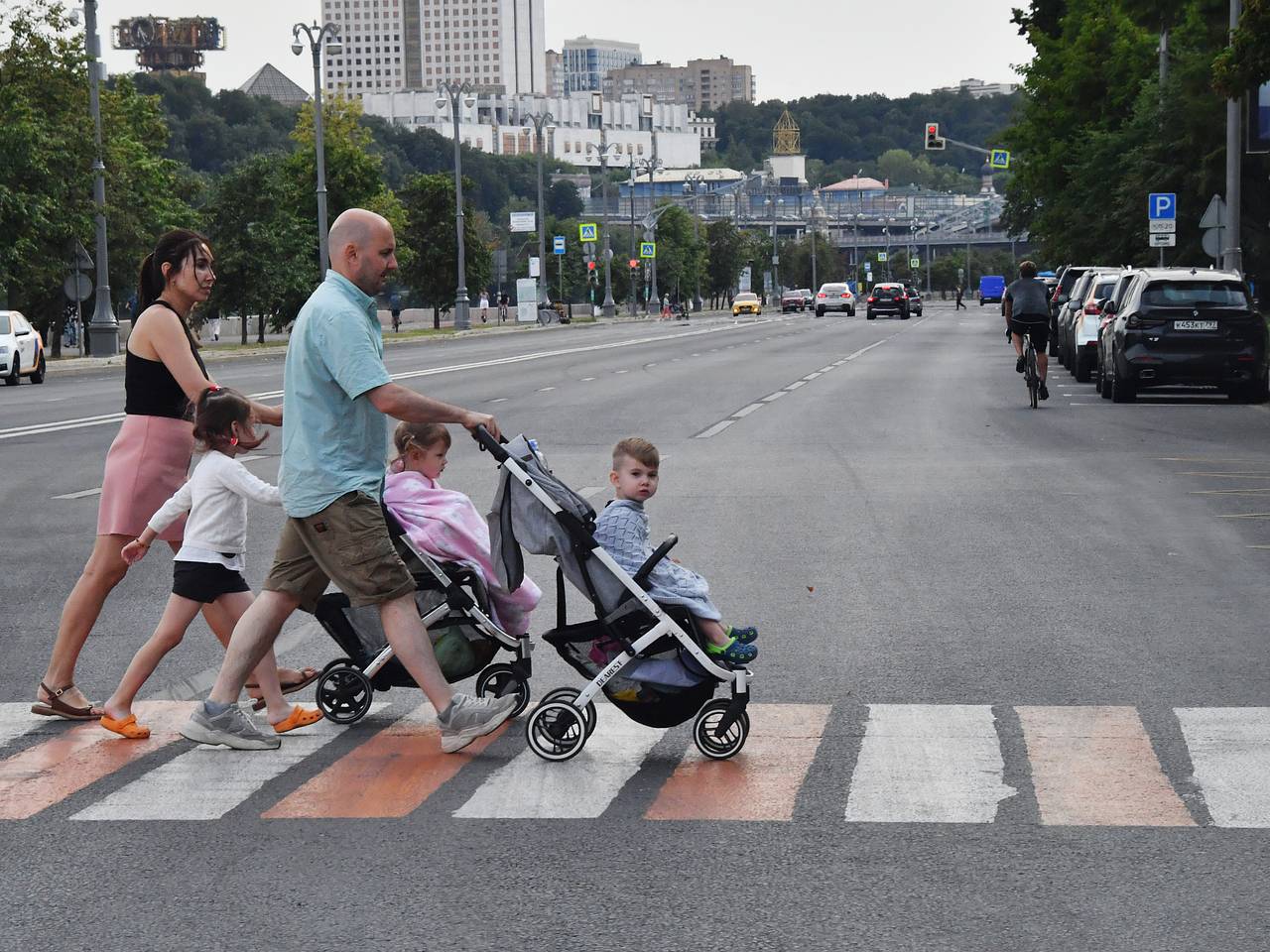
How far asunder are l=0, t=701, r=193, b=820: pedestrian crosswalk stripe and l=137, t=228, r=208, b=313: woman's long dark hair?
156cm

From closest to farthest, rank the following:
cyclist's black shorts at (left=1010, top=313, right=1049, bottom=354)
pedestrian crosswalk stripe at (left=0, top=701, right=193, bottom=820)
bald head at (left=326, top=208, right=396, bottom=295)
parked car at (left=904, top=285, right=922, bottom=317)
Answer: pedestrian crosswalk stripe at (left=0, top=701, right=193, bottom=820)
bald head at (left=326, top=208, right=396, bottom=295)
cyclist's black shorts at (left=1010, top=313, right=1049, bottom=354)
parked car at (left=904, top=285, right=922, bottom=317)

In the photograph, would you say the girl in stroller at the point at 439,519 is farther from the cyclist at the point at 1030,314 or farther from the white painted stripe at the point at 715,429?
the cyclist at the point at 1030,314

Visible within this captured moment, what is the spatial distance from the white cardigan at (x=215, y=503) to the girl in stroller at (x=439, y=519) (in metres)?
0.46

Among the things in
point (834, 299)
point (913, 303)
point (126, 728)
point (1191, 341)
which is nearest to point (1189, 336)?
point (1191, 341)

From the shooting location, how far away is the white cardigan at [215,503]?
23.6 ft

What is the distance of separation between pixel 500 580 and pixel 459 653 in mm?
509

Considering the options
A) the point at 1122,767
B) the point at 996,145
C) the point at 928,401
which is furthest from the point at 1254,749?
the point at 996,145

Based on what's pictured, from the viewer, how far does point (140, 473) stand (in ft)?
24.8

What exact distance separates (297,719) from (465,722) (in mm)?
800

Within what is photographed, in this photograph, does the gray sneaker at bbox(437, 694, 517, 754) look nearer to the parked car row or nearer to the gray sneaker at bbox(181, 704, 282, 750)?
the gray sneaker at bbox(181, 704, 282, 750)

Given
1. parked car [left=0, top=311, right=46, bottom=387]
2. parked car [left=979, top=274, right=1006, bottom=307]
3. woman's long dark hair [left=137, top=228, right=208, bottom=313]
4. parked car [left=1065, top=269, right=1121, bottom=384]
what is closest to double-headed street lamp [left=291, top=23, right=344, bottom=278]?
parked car [left=0, top=311, right=46, bottom=387]

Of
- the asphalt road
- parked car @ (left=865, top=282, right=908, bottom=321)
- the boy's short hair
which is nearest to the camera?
the asphalt road

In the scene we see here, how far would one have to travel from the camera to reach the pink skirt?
7.58 meters

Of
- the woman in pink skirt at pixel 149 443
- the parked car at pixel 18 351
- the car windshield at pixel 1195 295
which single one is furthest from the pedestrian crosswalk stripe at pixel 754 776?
the parked car at pixel 18 351
